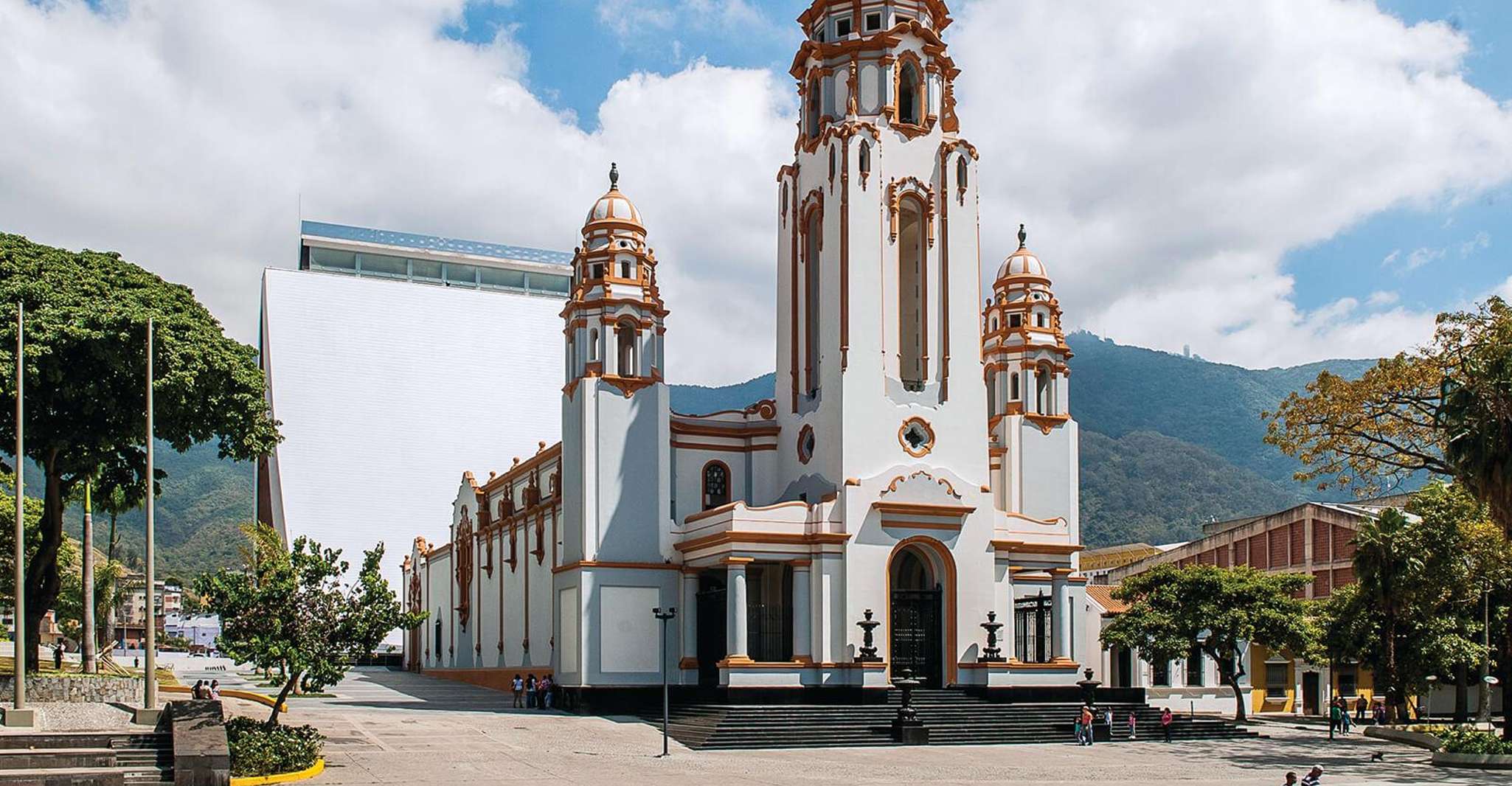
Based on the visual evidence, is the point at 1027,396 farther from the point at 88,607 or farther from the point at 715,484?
the point at 88,607

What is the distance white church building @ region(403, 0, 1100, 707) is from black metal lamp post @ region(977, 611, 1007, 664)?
0.10m

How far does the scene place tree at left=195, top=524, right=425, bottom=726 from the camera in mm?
27844

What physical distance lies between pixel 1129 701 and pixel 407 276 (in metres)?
74.1

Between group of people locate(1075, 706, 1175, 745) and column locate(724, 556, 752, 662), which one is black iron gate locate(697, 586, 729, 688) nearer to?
column locate(724, 556, 752, 662)

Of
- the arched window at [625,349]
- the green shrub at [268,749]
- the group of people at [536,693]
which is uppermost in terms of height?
the arched window at [625,349]

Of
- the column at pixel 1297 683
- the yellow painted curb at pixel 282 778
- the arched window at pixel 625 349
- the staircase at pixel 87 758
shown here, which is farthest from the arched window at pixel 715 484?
the column at pixel 1297 683

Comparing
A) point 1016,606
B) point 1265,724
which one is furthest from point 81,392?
point 1265,724

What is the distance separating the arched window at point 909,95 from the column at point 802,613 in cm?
1358

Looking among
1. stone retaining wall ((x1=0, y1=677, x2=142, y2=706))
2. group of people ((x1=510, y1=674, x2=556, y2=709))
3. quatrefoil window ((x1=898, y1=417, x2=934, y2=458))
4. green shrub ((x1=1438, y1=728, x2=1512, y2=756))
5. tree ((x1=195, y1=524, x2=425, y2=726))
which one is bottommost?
group of people ((x1=510, y1=674, x2=556, y2=709))

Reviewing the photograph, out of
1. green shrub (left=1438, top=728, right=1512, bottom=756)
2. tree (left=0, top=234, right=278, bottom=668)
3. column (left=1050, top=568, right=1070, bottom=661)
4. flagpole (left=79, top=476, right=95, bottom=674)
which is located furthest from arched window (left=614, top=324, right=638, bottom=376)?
green shrub (left=1438, top=728, right=1512, bottom=756)

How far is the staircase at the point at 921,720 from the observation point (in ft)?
116

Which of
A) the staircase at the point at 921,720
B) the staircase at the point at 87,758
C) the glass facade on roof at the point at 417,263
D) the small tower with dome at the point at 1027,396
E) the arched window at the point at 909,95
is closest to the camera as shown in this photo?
the staircase at the point at 87,758

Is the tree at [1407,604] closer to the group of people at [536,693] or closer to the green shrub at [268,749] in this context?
the group of people at [536,693]

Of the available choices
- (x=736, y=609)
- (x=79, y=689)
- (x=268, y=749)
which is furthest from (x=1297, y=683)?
(x=79, y=689)
